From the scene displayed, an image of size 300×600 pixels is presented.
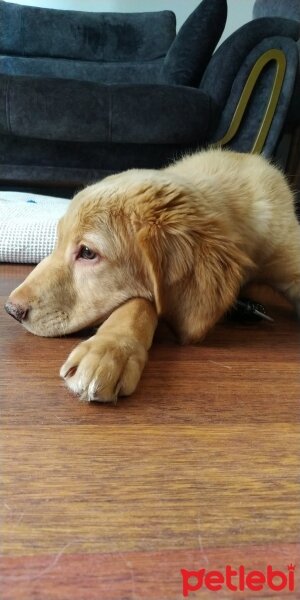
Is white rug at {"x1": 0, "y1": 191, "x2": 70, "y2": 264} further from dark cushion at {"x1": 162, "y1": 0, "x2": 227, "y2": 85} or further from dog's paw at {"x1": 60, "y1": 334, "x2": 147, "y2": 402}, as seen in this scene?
dark cushion at {"x1": 162, "y1": 0, "x2": 227, "y2": 85}

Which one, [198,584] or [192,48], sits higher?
[192,48]

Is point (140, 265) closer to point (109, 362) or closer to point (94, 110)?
point (109, 362)

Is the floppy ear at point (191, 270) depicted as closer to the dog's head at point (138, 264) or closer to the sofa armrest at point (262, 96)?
the dog's head at point (138, 264)

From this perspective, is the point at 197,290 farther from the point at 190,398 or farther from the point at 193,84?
the point at 193,84

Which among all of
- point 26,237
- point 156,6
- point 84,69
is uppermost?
point 156,6

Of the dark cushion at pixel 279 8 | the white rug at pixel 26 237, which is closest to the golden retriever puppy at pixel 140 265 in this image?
the white rug at pixel 26 237

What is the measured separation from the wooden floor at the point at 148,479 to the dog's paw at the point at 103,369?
3cm

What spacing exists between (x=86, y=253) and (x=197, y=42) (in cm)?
348

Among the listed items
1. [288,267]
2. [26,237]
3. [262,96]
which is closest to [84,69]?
[262,96]

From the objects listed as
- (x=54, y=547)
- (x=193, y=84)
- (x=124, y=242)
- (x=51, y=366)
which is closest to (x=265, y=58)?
(x=193, y=84)

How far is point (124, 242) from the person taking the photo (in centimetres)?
118

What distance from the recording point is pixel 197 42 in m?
4.05

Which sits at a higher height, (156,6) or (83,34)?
(156,6)

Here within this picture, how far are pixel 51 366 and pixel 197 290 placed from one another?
365mm
